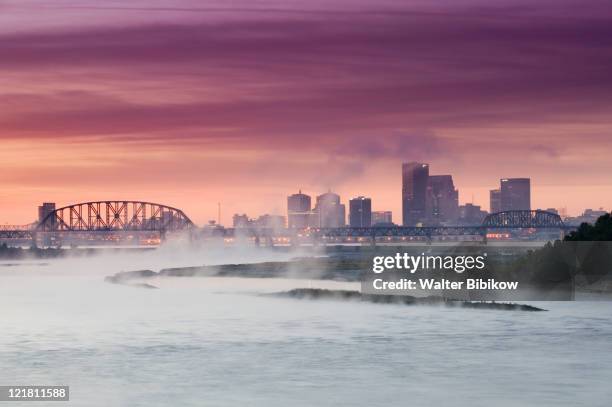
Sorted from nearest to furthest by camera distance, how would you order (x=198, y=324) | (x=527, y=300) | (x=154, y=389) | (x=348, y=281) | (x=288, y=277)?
(x=154, y=389) < (x=198, y=324) < (x=527, y=300) < (x=348, y=281) < (x=288, y=277)

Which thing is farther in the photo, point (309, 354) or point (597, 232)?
point (597, 232)

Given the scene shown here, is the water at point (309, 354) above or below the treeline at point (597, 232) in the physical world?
below

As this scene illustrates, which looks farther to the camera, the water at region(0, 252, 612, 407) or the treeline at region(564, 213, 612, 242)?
the treeline at region(564, 213, 612, 242)

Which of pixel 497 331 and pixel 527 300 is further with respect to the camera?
pixel 527 300

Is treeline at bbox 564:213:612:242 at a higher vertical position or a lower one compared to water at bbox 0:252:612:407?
higher

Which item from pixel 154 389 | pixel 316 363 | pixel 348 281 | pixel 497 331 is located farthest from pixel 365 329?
pixel 348 281

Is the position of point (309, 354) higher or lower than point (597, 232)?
lower

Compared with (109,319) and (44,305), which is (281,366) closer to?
(109,319)

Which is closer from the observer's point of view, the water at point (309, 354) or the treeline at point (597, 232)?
the water at point (309, 354)
